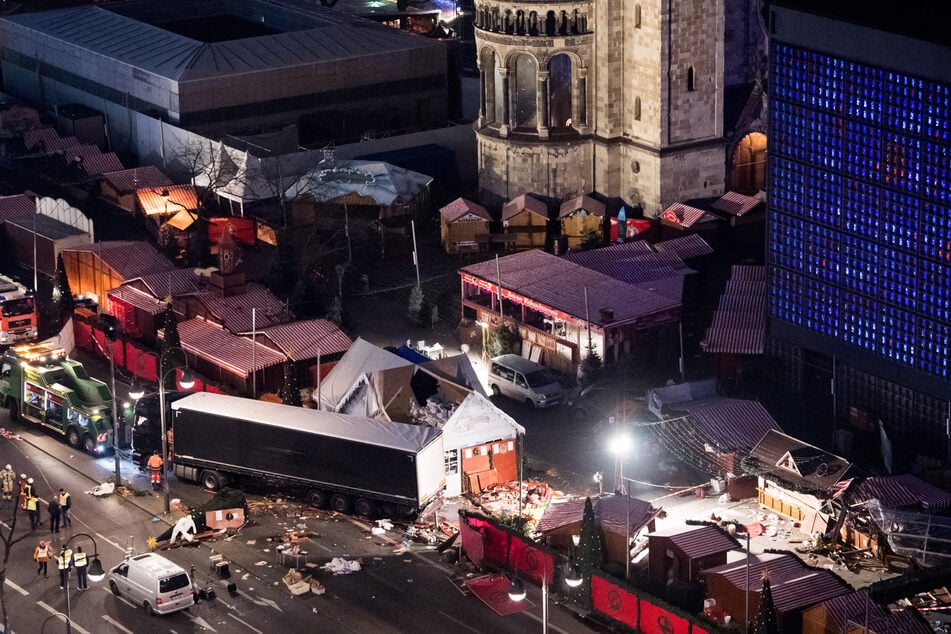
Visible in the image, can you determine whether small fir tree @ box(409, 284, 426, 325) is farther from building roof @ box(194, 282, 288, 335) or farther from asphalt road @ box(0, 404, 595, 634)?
asphalt road @ box(0, 404, 595, 634)

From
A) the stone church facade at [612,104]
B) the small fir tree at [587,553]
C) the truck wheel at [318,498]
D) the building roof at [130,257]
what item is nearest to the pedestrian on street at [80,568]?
the truck wheel at [318,498]

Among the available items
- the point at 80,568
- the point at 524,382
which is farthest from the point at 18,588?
the point at 524,382

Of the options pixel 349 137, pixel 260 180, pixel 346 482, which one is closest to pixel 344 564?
pixel 346 482

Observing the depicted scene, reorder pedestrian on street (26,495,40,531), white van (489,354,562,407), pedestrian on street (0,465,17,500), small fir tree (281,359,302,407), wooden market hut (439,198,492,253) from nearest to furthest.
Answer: pedestrian on street (26,495,40,531) < pedestrian on street (0,465,17,500) < small fir tree (281,359,302,407) < white van (489,354,562,407) < wooden market hut (439,198,492,253)

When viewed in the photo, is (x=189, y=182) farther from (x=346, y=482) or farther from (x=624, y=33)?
(x=346, y=482)

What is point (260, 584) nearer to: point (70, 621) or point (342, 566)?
point (342, 566)

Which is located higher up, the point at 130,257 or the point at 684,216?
the point at 130,257

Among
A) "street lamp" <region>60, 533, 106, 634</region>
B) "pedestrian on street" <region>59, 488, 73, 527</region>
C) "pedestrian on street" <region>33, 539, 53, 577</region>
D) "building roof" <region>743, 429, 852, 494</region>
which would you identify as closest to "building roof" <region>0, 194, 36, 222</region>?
"pedestrian on street" <region>59, 488, 73, 527</region>
